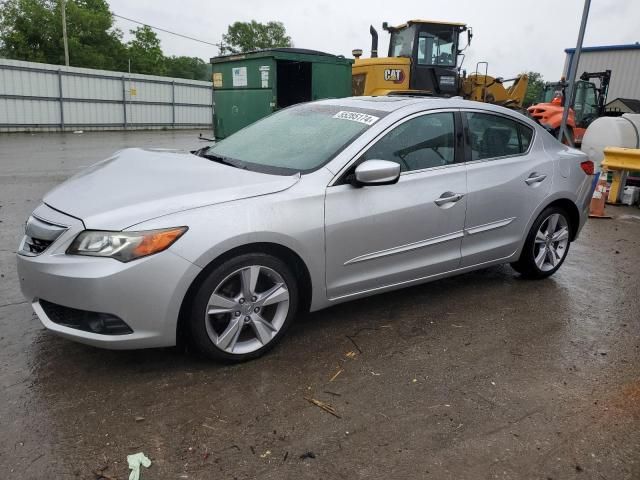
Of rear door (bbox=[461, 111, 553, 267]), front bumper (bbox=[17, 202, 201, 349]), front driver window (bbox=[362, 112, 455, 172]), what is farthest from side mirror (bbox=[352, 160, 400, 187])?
front bumper (bbox=[17, 202, 201, 349])

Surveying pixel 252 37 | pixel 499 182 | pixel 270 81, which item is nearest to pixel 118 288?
pixel 499 182

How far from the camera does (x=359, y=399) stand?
2.85 meters

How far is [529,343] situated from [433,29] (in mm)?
10380

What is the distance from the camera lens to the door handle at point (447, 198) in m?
3.78

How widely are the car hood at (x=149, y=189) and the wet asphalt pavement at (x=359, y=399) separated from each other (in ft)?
2.98

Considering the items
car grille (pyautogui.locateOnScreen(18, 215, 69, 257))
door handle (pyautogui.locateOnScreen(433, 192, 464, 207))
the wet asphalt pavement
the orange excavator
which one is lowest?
the wet asphalt pavement

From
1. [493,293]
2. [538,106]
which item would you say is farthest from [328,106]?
[538,106]

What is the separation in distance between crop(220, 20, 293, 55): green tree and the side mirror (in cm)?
8252

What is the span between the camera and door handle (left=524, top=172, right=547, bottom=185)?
4.36m

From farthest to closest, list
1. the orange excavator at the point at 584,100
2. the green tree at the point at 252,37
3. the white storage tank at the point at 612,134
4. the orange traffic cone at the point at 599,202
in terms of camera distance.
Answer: the green tree at the point at 252,37, the orange excavator at the point at 584,100, the white storage tank at the point at 612,134, the orange traffic cone at the point at 599,202

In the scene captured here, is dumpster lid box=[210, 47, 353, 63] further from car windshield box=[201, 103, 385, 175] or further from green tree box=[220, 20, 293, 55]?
green tree box=[220, 20, 293, 55]

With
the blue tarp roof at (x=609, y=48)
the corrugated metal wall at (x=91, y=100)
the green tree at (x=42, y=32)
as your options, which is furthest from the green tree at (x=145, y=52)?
the blue tarp roof at (x=609, y=48)

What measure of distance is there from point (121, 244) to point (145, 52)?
6062 centimetres

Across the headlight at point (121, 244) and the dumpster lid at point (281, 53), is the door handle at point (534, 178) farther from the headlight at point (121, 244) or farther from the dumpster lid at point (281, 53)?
the dumpster lid at point (281, 53)
